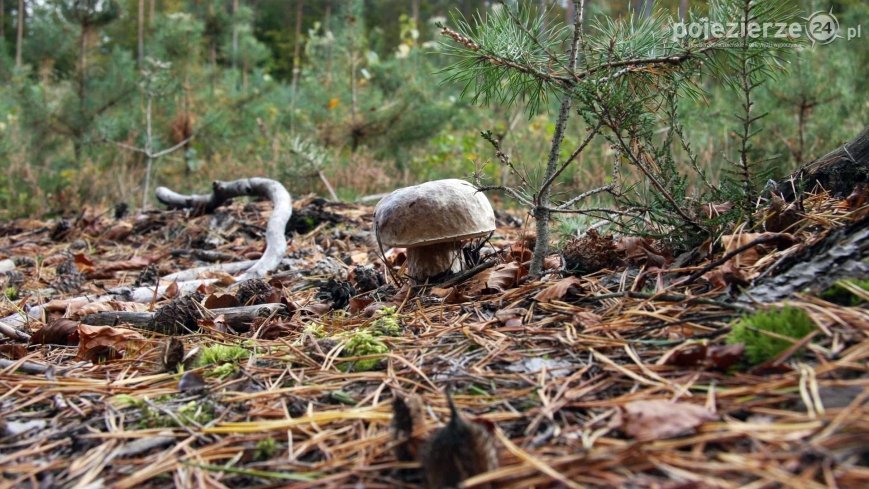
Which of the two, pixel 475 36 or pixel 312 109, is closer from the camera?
pixel 475 36

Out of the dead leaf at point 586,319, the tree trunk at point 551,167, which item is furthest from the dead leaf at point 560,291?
the tree trunk at point 551,167

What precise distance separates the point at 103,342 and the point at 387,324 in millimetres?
947

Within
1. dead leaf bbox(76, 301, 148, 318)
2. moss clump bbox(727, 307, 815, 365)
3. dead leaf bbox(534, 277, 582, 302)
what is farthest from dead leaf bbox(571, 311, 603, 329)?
dead leaf bbox(76, 301, 148, 318)

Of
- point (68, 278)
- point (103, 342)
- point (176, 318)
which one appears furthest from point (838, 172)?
point (68, 278)

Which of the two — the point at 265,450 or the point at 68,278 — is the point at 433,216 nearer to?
the point at 265,450

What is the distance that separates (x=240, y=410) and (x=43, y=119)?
8.23 m

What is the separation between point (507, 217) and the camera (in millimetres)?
5105

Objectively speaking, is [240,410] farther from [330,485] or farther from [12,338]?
[12,338]

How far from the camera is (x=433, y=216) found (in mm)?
2309

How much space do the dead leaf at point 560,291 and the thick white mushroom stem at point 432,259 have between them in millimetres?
594

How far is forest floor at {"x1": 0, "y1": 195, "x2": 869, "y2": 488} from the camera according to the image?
1.10 m

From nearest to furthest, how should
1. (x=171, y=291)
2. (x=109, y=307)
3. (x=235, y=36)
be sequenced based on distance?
(x=109, y=307), (x=171, y=291), (x=235, y=36)

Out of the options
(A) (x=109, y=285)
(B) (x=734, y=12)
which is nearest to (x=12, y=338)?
(A) (x=109, y=285)

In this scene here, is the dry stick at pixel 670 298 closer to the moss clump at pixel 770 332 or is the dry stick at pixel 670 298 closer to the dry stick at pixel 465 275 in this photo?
the moss clump at pixel 770 332
